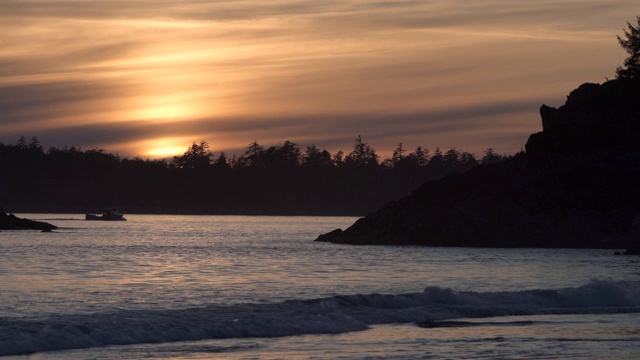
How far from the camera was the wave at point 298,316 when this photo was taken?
2781cm

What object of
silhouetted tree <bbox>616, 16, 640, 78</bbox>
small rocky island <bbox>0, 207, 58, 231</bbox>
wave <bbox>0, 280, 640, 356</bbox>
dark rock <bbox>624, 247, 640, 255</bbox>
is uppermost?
silhouetted tree <bbox>616, 16, 640, 78</bbox>

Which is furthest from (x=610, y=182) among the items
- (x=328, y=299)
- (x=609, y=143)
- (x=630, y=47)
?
(x=328, y=299)

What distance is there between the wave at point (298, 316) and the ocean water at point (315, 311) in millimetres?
54

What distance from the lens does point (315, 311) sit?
33.5 meters

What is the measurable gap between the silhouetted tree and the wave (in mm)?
72597

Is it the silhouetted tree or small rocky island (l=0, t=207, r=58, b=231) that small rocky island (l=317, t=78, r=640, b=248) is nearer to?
the silhouetted tree

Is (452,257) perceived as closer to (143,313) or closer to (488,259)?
(488,259)

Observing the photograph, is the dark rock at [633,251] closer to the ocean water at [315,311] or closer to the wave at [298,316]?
the ocean water at [315,311]

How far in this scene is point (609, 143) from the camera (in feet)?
307

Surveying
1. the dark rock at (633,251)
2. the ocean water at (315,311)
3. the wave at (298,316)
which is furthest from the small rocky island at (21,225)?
the wave at (298,316)

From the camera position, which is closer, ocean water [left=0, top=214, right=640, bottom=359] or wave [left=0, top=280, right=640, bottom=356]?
ocean water [left=0, top=214, right=640, bottom=359]

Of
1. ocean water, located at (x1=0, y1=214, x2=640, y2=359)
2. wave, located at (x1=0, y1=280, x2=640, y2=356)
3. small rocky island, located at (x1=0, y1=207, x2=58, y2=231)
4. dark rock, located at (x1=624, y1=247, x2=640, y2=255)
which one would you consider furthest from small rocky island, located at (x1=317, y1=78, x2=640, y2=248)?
small rocky island, located at (x1=0, y1=207, x2=58, y2=231)

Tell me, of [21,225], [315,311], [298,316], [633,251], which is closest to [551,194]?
[633,251]

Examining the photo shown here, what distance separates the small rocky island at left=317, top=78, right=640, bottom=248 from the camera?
8825 centimetres
